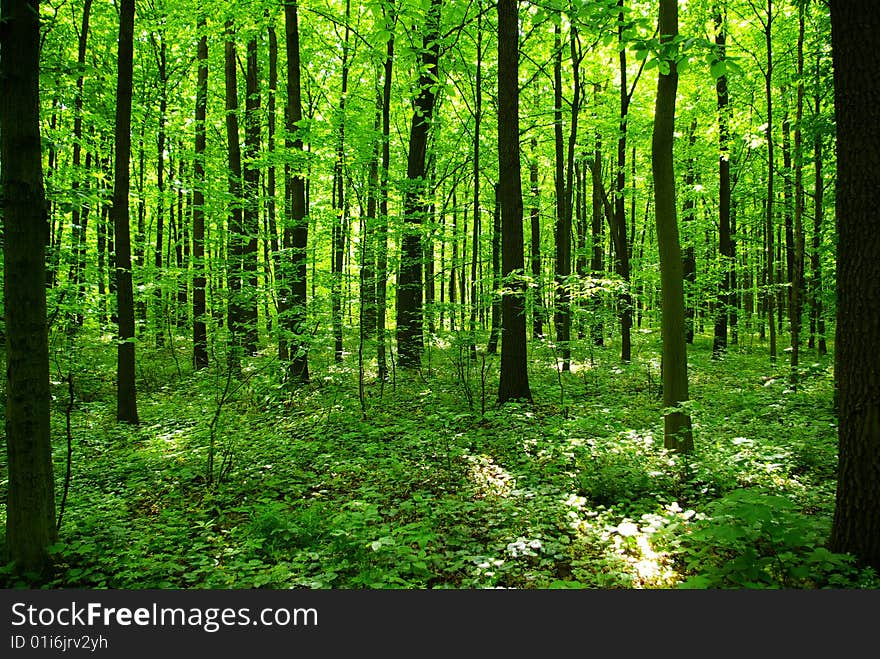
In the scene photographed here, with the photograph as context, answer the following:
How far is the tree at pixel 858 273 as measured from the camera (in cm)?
312

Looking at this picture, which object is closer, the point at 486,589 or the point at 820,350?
the point at 486,589

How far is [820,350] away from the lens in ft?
53.4

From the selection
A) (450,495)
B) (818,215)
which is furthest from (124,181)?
(818,215)

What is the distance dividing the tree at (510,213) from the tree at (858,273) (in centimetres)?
543

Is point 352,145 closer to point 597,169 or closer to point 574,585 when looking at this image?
point 574,585

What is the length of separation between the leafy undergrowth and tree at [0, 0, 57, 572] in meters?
0.53

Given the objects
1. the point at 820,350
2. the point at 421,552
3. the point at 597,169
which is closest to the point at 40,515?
the point at 421,552

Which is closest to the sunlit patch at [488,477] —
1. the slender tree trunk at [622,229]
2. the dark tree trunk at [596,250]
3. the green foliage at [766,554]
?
the green foliage at [766,554]

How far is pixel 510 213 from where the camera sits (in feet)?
29.0

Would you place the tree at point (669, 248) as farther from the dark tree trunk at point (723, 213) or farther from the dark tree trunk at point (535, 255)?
the dark tree trunk at point (723, 213)

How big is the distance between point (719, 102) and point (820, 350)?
943 centimetres

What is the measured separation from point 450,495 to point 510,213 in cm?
563

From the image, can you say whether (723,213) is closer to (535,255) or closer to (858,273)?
(535,255)

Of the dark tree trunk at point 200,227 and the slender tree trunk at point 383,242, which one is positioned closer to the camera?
the slender tree trunk at point 383,242
